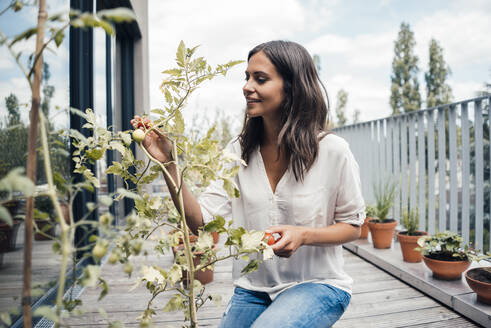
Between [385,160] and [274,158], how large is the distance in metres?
2.78

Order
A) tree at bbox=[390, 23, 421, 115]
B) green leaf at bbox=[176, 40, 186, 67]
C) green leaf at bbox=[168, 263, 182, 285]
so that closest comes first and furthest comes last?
green leaf at bbox=[168, 263, 182, 285] → green leaf at bbox=[176, 40, 186, 67] → tree at bbox=[390, 23, 421, 115]

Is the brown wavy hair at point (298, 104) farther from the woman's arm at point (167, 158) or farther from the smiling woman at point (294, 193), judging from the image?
the woman's arm at point (167, 158)

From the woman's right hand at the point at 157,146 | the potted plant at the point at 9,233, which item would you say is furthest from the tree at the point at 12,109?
the woman's right hand at the point at 157,146

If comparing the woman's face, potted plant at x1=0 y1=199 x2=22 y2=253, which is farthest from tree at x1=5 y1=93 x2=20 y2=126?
the woman's face

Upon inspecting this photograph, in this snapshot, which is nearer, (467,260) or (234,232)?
(234,232)

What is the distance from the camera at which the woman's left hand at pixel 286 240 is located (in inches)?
36.4

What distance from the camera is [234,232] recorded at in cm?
68

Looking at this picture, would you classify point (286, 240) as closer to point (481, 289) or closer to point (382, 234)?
point (481, 289)

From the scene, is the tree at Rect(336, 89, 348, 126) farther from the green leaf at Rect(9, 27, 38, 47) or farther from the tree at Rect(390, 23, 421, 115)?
the green leaf at Rect(9, 27, 38, 47)

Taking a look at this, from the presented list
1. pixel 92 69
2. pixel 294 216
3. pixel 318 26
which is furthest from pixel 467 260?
pixel 318 26

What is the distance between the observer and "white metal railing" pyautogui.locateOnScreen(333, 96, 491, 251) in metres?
2.53

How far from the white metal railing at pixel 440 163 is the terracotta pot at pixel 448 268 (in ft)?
1.88

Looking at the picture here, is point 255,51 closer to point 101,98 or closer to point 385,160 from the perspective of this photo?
point 101,98

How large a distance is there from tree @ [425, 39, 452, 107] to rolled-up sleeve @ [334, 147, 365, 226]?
85.8ft
